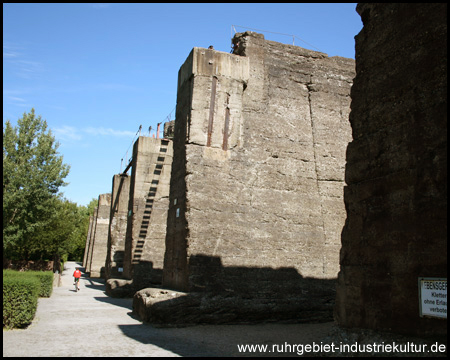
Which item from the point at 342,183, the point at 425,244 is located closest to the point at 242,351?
the point at 425,244

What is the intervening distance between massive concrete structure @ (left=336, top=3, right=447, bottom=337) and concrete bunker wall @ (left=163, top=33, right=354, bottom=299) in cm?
409

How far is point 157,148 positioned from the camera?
16.7 metres

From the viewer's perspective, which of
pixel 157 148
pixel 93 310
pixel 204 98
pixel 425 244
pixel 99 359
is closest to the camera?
pixel 425 244

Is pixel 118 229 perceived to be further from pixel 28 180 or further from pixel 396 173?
pixel 396 173

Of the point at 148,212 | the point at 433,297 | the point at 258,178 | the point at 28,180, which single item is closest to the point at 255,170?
the point at 258,178

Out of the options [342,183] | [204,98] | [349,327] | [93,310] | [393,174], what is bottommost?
[93,310]

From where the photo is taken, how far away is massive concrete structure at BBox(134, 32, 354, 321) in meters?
8.47

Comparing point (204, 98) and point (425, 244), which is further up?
point (204, 98)

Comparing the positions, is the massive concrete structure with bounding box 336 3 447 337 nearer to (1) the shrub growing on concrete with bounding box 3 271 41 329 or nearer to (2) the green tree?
(1) the shrub growing on concrete with bounding box 3 271 41 329

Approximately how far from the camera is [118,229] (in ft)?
61.8

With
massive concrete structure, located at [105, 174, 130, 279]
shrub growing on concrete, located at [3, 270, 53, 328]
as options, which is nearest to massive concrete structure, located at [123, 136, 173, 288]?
massive concrete structure, located at [105, 174, 130, 279]

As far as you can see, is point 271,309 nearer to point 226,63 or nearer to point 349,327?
point 349,327

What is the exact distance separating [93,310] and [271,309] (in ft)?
16.5

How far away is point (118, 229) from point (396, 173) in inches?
639
